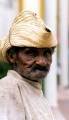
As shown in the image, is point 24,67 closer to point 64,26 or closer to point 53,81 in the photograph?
point 53,81

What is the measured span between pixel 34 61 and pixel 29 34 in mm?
139

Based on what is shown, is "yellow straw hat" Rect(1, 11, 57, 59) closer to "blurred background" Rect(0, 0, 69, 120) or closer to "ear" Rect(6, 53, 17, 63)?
"ear" Rect(6, 53, 17, 63)

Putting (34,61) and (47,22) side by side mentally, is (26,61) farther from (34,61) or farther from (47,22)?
(47,22)

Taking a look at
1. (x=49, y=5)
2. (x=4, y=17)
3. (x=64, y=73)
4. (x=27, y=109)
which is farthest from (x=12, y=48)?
(x=64, y=73)

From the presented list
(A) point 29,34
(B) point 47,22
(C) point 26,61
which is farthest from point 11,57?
(B) point 47,22

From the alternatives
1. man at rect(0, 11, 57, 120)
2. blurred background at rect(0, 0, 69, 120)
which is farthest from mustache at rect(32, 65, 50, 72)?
blurred background at rect(0, 0, 69, 120)

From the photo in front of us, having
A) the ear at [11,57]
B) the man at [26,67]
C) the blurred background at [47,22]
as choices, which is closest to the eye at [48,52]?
the man at [26,67]

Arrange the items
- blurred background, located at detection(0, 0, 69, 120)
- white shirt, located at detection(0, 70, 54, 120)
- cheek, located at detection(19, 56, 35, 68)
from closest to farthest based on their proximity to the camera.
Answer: white shirt, located at detection(0, 70, 54, 120)
cheek, located at detection(19, 56, 35, 68)
blurred background, located at detection(0, 0, 69, 120)

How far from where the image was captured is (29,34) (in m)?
2.15

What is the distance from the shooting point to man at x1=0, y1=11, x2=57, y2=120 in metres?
2.15

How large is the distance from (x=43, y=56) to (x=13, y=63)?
0.15 meters

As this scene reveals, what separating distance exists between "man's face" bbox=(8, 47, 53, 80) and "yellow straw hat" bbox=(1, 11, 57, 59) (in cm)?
4

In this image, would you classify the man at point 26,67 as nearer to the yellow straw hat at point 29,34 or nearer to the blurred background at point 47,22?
the yellow straw hat at point 29,34

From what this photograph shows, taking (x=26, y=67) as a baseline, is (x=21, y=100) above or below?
below
